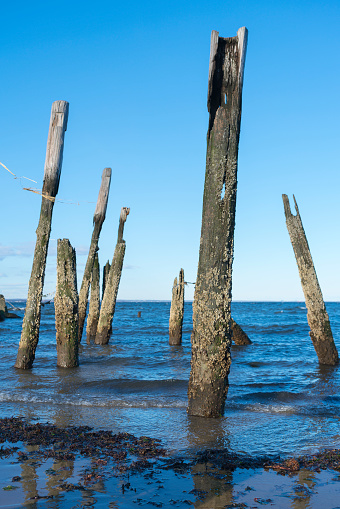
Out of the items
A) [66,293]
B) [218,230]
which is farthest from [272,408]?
[66,293]

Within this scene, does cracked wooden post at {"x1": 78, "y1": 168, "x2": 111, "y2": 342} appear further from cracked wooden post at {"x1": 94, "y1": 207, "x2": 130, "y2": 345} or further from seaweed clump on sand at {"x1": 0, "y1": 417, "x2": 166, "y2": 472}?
seaweed clump on sand at {"x1": 0, "y1": 417, "x2": 166, "y2": 472}

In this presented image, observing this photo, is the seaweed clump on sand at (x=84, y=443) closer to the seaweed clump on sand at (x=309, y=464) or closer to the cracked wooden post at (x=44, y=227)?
the seaweed clump on sand at (x=309, y=464)

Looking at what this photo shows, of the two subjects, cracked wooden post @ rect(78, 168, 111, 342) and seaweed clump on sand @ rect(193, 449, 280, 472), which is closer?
seaweed clump on sand @ rect(193, 449, 280, 472)

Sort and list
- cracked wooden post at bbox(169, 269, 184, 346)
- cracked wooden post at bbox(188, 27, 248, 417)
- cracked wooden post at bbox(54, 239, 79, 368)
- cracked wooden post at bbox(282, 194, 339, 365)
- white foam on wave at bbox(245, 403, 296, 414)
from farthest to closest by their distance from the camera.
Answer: cracked wooden post at bbox(169, 269, 184, 346), cracked wooden post at bbox(282, 194, 339, 365), cracked wooden post at bbox(54, 239, 79, 368), white foam on wave at bbox(245, 403, 296, 414), cracked wooden post at bbox(188, 27, 248, 417)

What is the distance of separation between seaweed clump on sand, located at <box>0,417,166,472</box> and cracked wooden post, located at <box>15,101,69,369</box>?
4040 millimetres

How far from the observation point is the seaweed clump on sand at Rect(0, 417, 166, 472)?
430cm

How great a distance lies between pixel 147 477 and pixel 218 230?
113 inches

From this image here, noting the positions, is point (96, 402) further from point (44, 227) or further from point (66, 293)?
point (44, 227)

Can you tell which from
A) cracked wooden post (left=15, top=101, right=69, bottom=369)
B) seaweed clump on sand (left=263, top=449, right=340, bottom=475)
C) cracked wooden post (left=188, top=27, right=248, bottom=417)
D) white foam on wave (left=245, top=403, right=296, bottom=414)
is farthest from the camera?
cracked wooden post (left=15, top=101, right=69, bottom=369)

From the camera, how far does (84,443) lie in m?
4.80

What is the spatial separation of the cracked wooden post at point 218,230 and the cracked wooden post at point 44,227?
4.98m

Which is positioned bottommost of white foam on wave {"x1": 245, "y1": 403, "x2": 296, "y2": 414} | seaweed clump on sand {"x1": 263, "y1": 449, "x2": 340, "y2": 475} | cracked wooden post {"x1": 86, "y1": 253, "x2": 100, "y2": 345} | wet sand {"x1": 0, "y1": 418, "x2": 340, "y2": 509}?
white foam on wave {"x1": 245, "y1": 403, "x2": 296, "y2": 414}

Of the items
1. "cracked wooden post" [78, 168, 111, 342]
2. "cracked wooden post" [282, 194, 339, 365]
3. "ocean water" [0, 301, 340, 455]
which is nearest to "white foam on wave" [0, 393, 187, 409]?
"ocean water" [0, 301, 340, 455]

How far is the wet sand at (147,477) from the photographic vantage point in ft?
11.1
